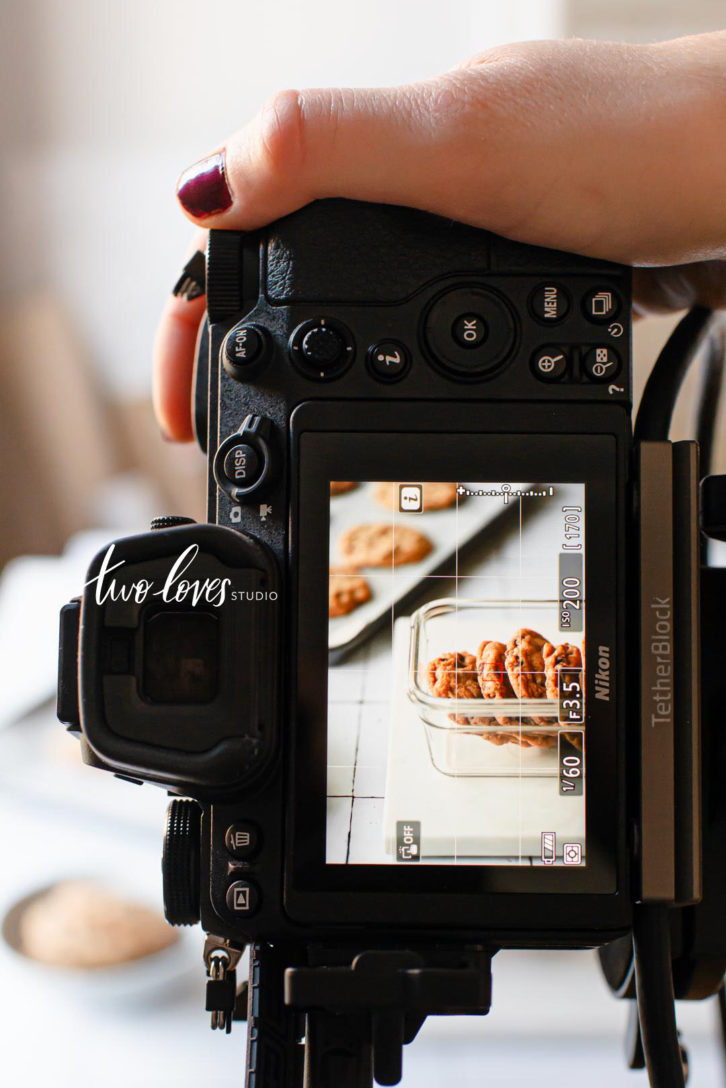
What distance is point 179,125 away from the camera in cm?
85

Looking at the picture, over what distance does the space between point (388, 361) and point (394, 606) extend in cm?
11

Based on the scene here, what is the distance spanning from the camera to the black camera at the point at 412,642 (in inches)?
14.4

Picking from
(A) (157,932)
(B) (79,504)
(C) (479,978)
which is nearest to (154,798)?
(A) (157,932)

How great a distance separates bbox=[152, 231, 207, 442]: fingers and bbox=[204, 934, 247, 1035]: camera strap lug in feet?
1.03

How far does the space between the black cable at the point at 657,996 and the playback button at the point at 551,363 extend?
243 mm

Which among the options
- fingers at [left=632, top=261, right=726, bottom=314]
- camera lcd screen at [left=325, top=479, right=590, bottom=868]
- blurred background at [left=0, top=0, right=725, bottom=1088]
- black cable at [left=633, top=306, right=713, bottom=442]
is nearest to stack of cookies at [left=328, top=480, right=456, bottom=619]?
camera lcd screen at [left=325, top=479, right=590, bottom=868]

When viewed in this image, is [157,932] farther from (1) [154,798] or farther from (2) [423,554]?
(2) [423,554]

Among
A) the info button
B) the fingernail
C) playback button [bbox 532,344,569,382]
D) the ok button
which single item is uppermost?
the fingernail

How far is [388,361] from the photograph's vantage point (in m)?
0.38

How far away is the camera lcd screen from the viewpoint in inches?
14.5

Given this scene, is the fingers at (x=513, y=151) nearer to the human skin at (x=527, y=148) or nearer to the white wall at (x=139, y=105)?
the human skin at (x=527, y=148)

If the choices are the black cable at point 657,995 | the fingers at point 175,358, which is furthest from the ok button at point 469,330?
the fingers at point 175,358

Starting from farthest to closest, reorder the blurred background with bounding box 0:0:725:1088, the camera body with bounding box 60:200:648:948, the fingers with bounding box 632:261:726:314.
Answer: the blurred background with bounding box 0:0:725:1088 → the fingers with bounding box 632:261:726:314 → the camera body with bounding box 60:200:648:948

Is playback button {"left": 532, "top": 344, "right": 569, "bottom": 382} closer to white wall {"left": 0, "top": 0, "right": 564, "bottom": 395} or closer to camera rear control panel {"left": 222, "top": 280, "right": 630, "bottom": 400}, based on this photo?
camera rear control panel {"left": 222, "top": 280, "right": 630, "bottom": 400}
